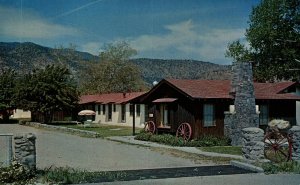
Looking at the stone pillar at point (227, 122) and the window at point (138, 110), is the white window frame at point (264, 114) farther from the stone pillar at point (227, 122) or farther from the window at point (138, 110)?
the window at point (138, 110)

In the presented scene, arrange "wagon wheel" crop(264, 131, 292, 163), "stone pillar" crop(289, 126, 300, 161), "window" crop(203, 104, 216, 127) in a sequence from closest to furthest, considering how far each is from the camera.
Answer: "stone pillar" crop(289, 126, 300, 161) → "wagon wheel" crop(264, 131, 292, 163) → "window" crop(203, 104, 216, 127)

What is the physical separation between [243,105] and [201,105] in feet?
8.54

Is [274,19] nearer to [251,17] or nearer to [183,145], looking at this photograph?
[251,17]

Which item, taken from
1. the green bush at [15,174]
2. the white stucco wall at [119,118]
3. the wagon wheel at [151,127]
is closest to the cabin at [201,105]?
the wagon wheel at [151,127]

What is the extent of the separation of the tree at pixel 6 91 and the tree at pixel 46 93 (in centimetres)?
560

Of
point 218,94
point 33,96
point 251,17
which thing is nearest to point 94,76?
point 33,96

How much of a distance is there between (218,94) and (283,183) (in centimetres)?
1340

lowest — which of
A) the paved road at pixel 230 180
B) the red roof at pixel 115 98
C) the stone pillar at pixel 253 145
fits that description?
the paved road at pixel 230 180

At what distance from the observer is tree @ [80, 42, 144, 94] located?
2608 inches

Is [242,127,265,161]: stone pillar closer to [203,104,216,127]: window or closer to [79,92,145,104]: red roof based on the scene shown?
[203,104,216,127]: window

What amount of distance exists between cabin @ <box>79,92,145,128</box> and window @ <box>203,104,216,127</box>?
47.4 ft

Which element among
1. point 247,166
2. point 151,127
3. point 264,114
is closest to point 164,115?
point 151,127

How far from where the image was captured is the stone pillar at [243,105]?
893 inches

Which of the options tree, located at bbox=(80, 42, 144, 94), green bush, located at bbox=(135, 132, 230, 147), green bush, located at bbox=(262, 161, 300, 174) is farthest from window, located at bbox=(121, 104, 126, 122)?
green bush, located at bbox=(262, 161, 300, 174)
